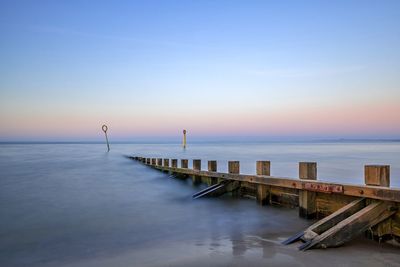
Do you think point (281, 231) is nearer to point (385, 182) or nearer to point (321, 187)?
point (321, 187)

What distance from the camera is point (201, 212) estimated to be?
7.70 metres

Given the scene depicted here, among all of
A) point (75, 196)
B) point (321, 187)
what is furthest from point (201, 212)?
point (75, 196)

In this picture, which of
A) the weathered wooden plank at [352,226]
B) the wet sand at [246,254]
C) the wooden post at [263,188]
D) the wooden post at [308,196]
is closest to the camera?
the wet sand at [246,254]

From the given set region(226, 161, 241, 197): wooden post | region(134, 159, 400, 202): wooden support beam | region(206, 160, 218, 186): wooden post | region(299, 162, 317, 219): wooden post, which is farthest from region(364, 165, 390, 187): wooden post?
region(206, 160, 218, 186): wooden post

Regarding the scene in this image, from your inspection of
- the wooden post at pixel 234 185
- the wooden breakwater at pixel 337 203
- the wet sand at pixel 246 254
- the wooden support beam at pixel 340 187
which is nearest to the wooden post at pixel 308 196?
the wooden breakwater at pixel 337 203

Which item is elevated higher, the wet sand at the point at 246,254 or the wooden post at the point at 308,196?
the wooden post at the point at 308,196

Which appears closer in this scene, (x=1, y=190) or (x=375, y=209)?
(x=375, y=209)

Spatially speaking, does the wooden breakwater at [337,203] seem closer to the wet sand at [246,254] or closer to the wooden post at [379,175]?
the wooden post at [379,175]

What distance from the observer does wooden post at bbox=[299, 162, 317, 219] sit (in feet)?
19.7

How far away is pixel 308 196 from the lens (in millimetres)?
6078

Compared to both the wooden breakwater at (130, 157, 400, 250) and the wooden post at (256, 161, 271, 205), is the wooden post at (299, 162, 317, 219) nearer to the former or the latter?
the wooden breakwater at (130, 157, 400, 250)

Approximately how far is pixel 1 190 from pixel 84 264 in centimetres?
919

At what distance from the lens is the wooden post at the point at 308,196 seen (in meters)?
6.01

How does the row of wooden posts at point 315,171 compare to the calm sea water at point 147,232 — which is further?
the row of wooden posts at point 315,171
